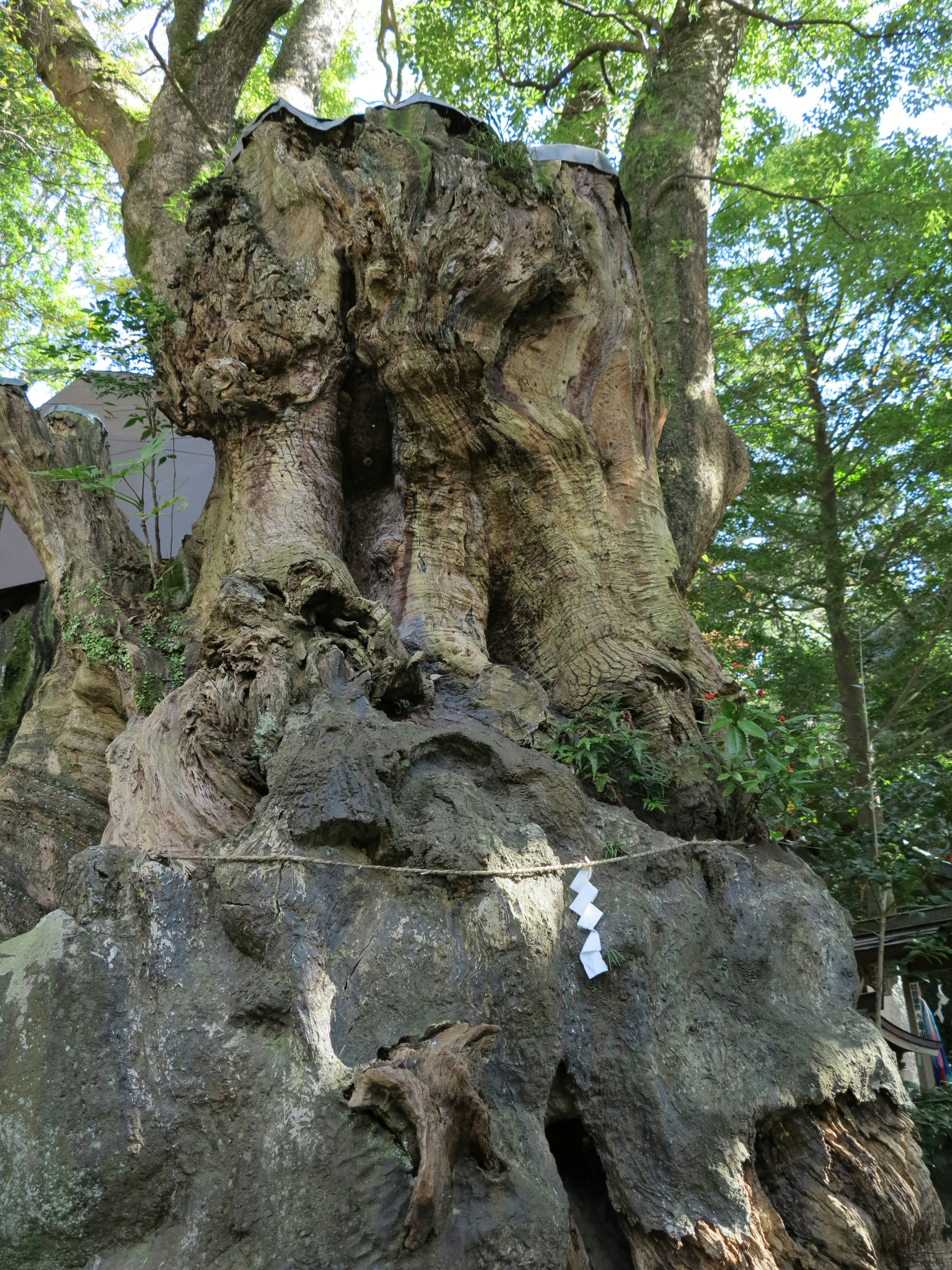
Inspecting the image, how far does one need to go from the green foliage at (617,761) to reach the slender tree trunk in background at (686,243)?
6.36 ft

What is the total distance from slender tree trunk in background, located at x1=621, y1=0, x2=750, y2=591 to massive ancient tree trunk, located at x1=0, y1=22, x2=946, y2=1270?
0.73 m

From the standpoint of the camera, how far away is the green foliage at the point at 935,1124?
439cm

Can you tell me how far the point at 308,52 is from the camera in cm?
875

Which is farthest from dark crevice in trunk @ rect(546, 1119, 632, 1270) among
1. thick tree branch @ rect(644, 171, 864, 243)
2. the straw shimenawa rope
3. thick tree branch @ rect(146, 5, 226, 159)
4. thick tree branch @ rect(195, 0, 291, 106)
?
thick tree branch @ rect(195, 0, 291, 106)

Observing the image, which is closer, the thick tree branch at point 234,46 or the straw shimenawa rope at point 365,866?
the straw shimenawa rope at point 365,866

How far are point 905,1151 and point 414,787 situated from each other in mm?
2026

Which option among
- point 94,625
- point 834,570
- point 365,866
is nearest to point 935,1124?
point 365,866

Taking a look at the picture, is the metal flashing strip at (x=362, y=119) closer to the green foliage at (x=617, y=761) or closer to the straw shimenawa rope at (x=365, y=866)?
the green foliage at (x=617, y=761)

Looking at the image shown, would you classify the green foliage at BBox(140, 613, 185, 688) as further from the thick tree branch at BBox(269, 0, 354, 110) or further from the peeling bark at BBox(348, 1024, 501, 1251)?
the thick tree branch at BBox(269, 0, 354, 110)

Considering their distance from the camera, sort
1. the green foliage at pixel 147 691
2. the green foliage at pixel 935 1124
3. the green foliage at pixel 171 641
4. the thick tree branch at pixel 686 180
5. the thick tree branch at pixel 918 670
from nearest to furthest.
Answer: the green foliage at pixel 147 691 → the green foliage at pixel 171 641 → the green foliage at pixel 935 1124 → the thick tree branch at pixel 686 180 → the thick tree branch at pixel 918 670

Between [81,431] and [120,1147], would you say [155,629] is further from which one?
[120,1147]

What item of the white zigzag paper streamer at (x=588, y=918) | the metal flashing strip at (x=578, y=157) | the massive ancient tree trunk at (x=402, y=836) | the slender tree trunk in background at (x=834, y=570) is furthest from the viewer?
the slender tree trunk in background at (x=834, y=570)

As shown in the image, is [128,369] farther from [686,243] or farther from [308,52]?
[308,52]

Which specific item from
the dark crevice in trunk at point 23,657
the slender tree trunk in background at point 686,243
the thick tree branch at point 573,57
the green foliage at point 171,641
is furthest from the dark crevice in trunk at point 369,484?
the thick tree branch at point 573,57
